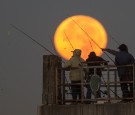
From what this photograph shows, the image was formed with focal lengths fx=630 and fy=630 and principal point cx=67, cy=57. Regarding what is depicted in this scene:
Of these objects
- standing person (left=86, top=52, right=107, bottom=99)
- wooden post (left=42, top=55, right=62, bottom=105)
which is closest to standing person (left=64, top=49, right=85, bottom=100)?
standing person (left=86, top=52, right=107, bottom=99)

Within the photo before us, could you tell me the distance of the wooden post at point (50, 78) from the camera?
68.5 feet

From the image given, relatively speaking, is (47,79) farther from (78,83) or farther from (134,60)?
(134,60)

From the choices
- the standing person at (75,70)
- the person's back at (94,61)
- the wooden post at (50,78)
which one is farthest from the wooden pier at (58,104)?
the person's back at (94,61)

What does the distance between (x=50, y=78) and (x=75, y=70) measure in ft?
2.93

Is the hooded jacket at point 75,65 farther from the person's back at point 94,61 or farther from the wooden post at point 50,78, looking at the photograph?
the wooden post at point 50,78

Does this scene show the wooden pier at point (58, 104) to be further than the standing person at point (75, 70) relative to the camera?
No

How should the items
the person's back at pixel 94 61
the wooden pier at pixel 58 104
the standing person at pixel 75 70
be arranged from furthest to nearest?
1. the standing person at pixel 75 70
2. the person's back at pixel 94 61
3. the wooden pier at pixel 58 104

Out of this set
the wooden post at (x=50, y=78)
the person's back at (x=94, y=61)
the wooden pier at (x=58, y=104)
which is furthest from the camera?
the wooden post at (x=50, y=78)

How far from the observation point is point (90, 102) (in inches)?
801

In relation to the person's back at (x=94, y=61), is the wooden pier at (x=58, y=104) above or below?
below

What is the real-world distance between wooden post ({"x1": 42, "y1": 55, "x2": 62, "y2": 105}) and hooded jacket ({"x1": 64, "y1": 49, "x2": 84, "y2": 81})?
0.42 meters

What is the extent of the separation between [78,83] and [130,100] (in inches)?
73.8

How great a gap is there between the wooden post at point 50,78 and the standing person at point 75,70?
0.42 meters

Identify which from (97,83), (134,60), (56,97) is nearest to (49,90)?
(56,97)
